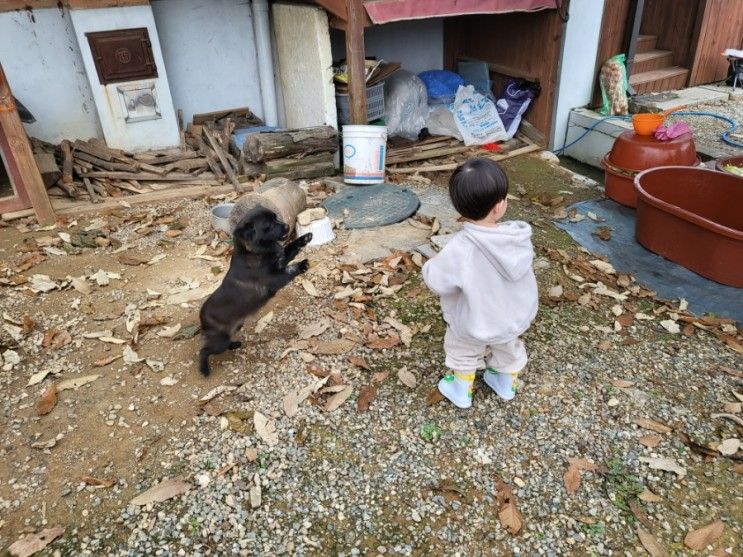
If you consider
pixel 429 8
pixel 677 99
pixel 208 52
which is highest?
pixel 429 8

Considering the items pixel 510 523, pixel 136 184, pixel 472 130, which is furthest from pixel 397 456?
pixel 472 130

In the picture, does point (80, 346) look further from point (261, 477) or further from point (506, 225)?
point (506, 225)

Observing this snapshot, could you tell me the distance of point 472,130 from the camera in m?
8.39

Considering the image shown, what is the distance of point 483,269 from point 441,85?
271 inches

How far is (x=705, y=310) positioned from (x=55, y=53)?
321 inches

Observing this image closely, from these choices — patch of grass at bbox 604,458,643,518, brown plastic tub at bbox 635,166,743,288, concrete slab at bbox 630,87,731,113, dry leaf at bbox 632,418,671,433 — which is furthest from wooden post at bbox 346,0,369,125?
patch of grass at bbox 604,458,643,518

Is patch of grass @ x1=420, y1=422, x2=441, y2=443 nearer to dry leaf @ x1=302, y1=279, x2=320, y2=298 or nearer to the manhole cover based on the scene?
dry leaf @ x1=302, y1=279, x2=320, y2=298

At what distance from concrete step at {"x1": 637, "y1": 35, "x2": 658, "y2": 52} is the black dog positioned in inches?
340

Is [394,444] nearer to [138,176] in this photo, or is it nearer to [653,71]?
[138,176]

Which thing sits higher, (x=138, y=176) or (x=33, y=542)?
(x=138, y=176)

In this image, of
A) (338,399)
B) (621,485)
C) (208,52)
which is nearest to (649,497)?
(621,485)

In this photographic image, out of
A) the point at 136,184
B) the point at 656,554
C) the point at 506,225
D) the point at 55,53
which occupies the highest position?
the point at 55,53

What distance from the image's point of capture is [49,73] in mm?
7164

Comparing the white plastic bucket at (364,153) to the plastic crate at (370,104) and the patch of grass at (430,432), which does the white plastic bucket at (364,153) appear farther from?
the patch of grass at (430,432)
